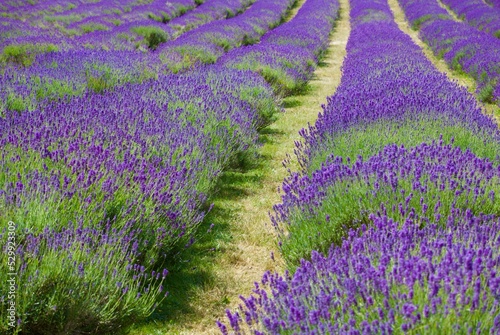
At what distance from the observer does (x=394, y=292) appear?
75.9 inches

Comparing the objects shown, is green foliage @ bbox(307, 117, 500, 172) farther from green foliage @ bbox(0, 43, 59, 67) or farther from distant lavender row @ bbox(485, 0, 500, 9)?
distant lavender row @ bbox(485, 0, 500, 9)

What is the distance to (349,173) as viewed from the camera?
320 cm

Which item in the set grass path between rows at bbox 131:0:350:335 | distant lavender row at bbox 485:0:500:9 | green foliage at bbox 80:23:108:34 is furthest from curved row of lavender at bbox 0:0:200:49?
distant lavender row at bbox 485:0:500:9

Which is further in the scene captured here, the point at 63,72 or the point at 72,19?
the point at 72,19

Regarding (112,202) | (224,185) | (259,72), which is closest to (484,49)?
(259,72)

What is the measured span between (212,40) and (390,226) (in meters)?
9.73

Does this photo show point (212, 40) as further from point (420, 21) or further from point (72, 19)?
point (420, 21)

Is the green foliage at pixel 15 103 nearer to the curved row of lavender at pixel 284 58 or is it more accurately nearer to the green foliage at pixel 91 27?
the curved row of lavender at pixel 284 58

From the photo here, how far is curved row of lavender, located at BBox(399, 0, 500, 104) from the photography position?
8.51m

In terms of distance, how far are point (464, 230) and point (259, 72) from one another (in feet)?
20.4

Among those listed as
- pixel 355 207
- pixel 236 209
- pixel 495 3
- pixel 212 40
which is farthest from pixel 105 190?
pixel 495 3

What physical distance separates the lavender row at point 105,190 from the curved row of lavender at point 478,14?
12572 mm

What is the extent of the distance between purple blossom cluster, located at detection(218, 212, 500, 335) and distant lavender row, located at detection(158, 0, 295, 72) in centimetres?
695

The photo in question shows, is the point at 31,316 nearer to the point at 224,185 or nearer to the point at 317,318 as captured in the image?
the point at 317,318
